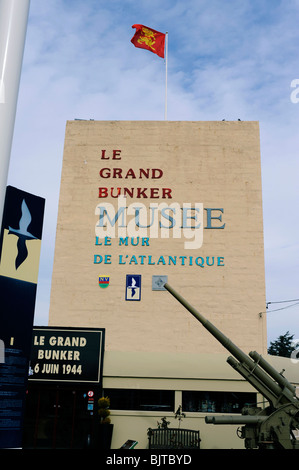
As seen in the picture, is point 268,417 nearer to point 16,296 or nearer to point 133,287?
point 16,296

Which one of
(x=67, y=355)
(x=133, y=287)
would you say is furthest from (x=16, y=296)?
(x=133, y=287)

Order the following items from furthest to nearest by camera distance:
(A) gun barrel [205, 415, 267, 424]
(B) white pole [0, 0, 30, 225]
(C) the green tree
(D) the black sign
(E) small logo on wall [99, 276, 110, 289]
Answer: (C) the green tree
(E) small logo on wall [99, 276, 110, 289]
(D) the black sign
(A) gun barrel [205, 415, 267, 424]
(B) white pole [0, 0, 30, 225]

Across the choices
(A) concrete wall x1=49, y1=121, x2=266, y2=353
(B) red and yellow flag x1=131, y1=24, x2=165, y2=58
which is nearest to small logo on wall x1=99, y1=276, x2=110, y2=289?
(A) concrete wall x1=49, y1=121, x2=266, y2=353

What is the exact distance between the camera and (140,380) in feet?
60.8

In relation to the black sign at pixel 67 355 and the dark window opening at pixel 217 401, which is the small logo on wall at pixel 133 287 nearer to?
the black sign at pixel 67 355

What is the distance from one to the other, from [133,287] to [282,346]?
41932 mm

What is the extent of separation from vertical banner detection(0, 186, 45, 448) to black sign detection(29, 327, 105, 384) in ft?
35.3

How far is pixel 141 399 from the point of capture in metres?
18.4

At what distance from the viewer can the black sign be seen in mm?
18219

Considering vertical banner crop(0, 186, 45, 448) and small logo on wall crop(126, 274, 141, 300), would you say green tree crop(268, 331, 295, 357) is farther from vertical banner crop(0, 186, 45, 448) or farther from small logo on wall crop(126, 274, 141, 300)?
vertical banner crop(0, 186, 45, 448)

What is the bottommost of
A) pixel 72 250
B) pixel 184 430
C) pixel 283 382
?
pixel 184 430
